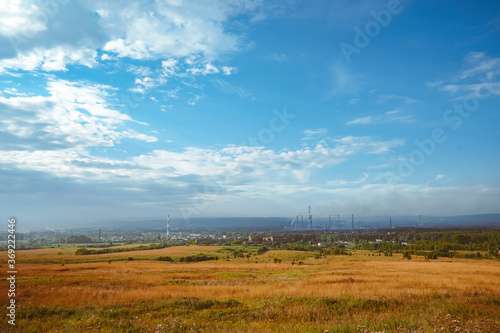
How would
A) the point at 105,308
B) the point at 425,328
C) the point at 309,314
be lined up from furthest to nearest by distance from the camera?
the point at 105,308, the point at 309,314, the point at 425,328

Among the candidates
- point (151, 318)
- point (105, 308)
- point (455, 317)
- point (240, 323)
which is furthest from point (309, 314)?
point (105, 308)

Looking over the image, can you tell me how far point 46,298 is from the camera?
16016mm

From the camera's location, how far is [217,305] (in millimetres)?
A: 15227

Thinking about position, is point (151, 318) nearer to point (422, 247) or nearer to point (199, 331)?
point (199, 331)

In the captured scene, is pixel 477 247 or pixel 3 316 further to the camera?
pixel 477 247

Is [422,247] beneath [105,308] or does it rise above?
beneath

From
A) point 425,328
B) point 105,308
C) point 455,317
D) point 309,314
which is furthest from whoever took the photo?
point 105,308

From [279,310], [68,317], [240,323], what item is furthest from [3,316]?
[279,310]

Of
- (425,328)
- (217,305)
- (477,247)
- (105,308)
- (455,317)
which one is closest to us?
(425,328)

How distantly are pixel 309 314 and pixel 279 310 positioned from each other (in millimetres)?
1399

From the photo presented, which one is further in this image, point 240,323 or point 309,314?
point 309,314

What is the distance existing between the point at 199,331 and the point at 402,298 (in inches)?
452

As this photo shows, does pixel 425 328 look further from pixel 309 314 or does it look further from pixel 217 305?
pixel 217 305

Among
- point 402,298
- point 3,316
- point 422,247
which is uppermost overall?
point 3,316
